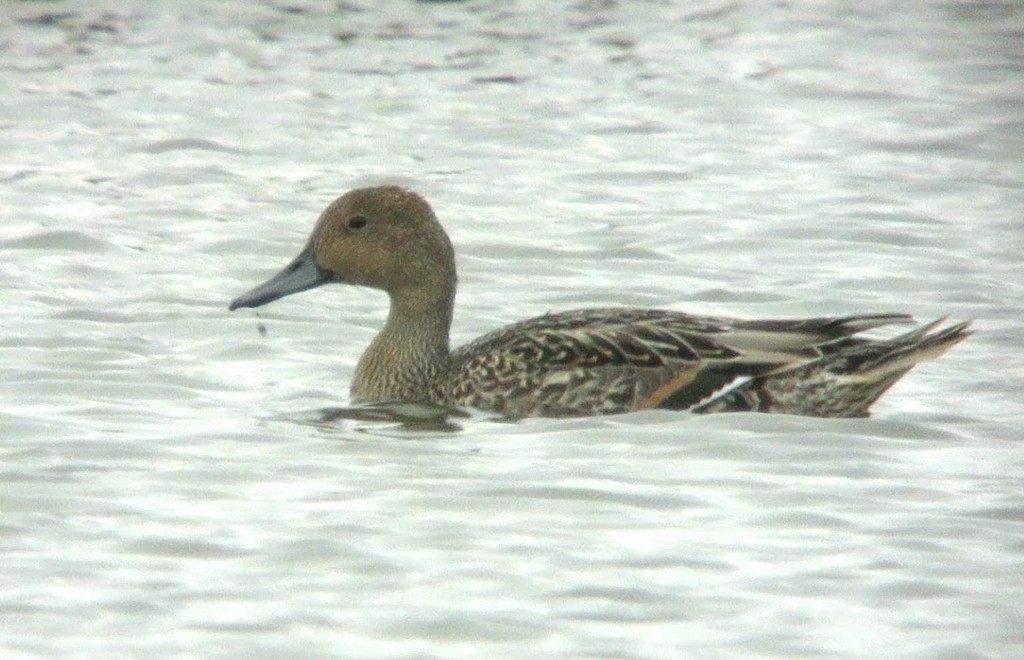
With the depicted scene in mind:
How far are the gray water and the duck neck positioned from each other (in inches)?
9.9

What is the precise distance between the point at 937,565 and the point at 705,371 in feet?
6.68

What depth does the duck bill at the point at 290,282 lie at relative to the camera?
9.61m

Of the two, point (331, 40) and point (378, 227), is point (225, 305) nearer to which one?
point (378, 227)

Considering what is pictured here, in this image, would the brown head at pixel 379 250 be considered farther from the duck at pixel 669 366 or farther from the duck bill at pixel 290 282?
the duck at pixel 669 366

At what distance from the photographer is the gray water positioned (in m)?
6.79

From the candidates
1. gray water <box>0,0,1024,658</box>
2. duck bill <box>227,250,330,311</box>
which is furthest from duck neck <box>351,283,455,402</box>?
duck bill <box>227,250,330,311</box>

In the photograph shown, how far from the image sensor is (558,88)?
16.9 metres

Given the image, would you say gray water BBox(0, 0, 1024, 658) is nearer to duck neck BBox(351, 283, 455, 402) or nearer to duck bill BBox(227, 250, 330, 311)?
duck neck BBox(351, 283, 455, 402)

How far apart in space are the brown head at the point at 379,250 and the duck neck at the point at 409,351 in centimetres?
2

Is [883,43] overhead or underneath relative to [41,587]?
overhead

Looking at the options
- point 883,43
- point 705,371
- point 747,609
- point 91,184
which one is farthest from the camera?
point 883,43

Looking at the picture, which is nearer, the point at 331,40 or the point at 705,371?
the point at 705,371

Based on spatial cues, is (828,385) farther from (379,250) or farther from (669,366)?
(379,250)

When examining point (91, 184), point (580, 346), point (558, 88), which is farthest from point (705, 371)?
point (558, 88)
